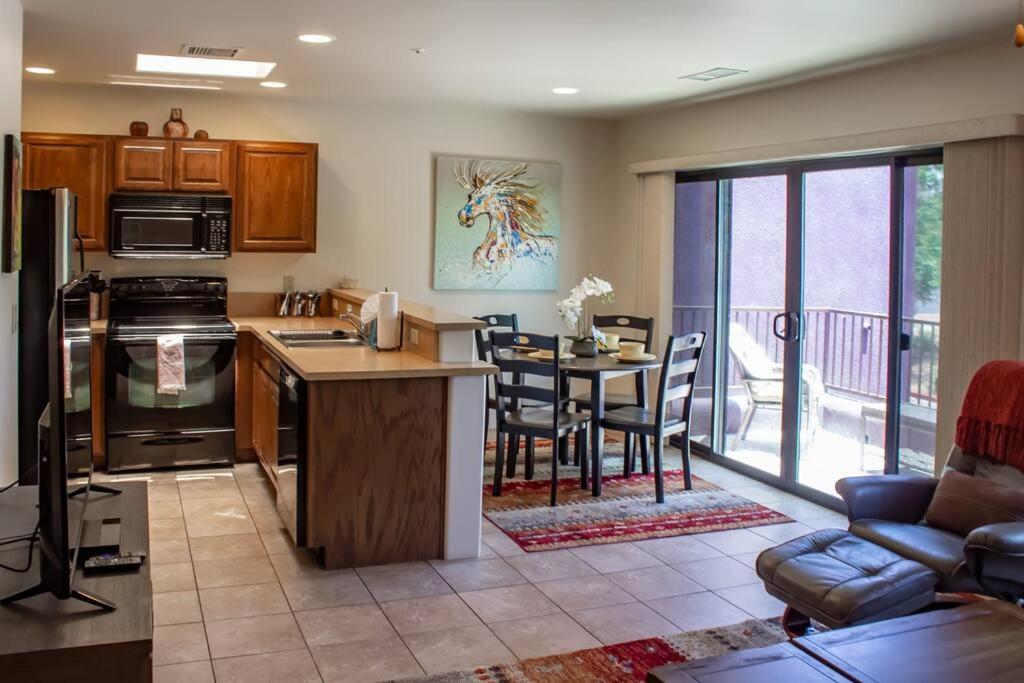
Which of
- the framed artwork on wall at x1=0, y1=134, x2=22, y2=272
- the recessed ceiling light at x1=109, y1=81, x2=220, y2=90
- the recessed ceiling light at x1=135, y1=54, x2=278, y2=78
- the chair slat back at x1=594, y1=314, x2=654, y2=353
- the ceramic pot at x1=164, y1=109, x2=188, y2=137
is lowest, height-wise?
the chair slat back at x1=594, y1=314, x2=654, y2=353

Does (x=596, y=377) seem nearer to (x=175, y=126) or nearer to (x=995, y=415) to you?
(x=995, y=415)

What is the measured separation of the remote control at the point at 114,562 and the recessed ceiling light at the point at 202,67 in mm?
4000

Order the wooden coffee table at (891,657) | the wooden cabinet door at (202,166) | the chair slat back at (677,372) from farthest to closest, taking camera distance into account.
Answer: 1. the wooden cabinet door at (202,166)
2. the chair slat back at (677,372)
3. the wooden coffee table at (891,657)

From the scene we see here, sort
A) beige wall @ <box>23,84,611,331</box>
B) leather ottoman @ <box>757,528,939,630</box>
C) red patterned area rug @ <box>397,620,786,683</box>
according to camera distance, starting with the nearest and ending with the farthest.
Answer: leather ottoman @ <box>757,528,939,630</box>
red patterned area rug @ <box>397,620,786,683</box>
beige wall @ <box>23,84,611,331</box>

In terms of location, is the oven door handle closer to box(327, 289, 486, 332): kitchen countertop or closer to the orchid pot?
box(327, 289, 486, 332): kitchen countertop

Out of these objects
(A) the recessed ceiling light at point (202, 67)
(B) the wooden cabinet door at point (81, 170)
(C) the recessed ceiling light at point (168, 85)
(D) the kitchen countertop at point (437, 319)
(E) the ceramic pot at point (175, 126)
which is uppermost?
(A) the recessed ceiling light at point (202, 67)

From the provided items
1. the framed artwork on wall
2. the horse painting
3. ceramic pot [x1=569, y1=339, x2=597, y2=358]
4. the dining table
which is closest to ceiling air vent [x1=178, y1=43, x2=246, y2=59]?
the framed artwork on wall

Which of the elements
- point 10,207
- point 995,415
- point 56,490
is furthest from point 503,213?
point 56,490

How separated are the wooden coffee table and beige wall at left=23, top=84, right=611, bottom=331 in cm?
481

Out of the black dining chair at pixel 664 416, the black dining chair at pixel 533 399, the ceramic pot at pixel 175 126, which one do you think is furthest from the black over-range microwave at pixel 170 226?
the black dining chair at pixel 664 416

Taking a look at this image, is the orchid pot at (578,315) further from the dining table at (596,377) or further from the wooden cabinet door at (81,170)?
the wooden cabinet door at (81,170)

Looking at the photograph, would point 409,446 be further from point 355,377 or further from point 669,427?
point 669,427

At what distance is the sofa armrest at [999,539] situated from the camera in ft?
10.5

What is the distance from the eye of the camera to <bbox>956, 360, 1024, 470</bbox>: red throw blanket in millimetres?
3795
